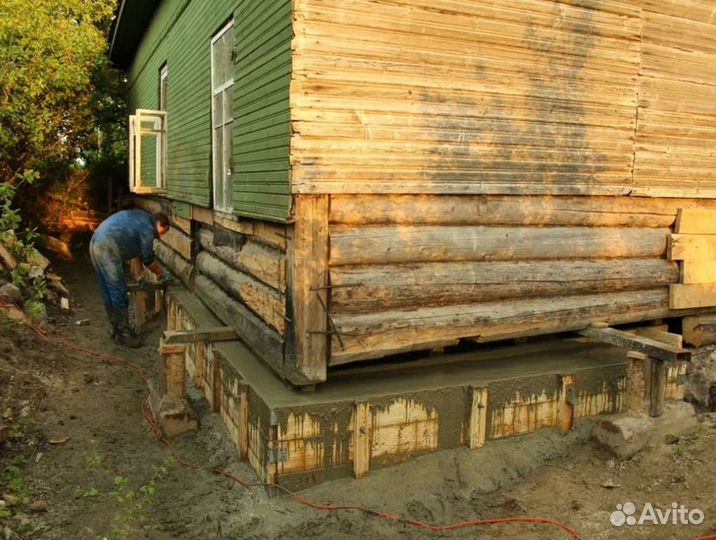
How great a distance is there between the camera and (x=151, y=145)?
12.8 m

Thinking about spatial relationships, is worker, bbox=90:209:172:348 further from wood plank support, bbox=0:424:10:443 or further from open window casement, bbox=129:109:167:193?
wood plank support, bbox=0:424:10:443

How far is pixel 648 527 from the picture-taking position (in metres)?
4.59

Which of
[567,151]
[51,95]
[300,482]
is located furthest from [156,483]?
[51,95]

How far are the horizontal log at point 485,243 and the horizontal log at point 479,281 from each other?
0.24ft

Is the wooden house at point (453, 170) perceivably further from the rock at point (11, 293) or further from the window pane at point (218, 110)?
the rock at point (11, 293)

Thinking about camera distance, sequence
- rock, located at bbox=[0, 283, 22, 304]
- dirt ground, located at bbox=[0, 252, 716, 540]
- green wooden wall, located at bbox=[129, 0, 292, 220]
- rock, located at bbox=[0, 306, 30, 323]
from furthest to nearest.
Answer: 1. rock, located at bbox=[0, 283, 22, 304]
2. rock, located at bbox=[0, 306, 30, 323]
3. green wooden wall, located at bbox=[129, 0, 292, 220]
4. dirt ground, located at bbox=[0, 252, 716, 540]

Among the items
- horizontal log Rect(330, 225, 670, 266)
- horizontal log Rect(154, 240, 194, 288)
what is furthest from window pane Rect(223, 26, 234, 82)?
horizontal log Rect(154, 240, 194, 288)

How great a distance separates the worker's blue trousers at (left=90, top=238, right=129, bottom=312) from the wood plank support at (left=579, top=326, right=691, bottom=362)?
6311mm

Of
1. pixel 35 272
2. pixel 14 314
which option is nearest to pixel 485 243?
pixel 14 314

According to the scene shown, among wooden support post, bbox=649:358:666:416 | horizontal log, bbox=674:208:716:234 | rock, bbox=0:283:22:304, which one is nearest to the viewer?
wooden support post, bbox=649:358:666:416

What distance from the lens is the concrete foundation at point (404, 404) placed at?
15.9 ft

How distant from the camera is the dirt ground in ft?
15.1

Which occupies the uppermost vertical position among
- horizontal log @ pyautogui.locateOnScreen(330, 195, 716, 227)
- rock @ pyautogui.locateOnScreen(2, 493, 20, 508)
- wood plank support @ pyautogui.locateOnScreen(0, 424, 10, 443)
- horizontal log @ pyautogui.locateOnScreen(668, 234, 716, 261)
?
horizontal log @ pyautogui.locateOnScreen(330, 195, 716, 227)

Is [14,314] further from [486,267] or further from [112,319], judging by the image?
[486,267]
